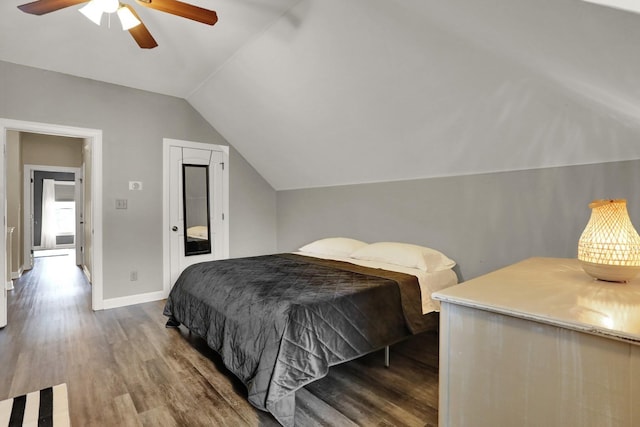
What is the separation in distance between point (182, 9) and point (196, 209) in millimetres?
2882

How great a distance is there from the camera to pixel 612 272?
1285 millimetres

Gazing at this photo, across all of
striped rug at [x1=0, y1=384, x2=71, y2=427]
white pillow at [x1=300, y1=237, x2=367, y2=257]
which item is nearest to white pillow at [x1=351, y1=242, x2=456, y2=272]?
white pillow at [x1=300, y1=237, x2=367, y2=257]

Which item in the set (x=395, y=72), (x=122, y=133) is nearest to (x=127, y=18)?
(x=395, y=72)

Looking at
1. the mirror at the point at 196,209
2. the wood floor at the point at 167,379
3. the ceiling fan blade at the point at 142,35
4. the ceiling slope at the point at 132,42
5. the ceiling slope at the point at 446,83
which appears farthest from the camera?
the mirror at the point at 196,209

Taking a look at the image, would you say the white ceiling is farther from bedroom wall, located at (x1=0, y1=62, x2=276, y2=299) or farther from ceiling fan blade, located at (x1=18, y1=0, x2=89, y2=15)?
ceiling fan blade, located at (x1=18, y1=0, x2=89, y2=15)

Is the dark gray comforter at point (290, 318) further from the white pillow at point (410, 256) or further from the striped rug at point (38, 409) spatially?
the striped rug at point (38, 409)

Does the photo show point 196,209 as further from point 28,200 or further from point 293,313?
point 28,200

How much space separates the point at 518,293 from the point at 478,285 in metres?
0.14

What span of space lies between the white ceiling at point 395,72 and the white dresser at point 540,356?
123 centimetres

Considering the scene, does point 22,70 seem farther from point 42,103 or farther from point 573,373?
point 573,373

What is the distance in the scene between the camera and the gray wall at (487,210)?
7.45ft

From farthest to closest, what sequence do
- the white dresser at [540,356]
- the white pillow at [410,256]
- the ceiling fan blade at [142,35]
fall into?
the white pillow at [410,256] → the ceiling fan blade at [142,35] → the white dresser at [540,356]

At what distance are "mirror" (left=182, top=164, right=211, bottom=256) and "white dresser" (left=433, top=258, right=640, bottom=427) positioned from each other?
12.9 feet

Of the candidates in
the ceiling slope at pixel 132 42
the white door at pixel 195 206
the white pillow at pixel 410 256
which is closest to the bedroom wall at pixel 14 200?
the ceiling slope at pixel 132 42
